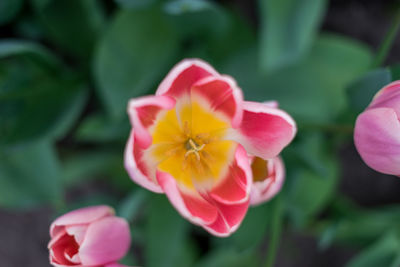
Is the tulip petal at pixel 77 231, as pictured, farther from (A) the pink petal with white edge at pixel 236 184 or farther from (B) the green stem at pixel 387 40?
(B) the green stem at pixel 387 40

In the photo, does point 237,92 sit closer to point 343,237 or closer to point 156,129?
point 156,129

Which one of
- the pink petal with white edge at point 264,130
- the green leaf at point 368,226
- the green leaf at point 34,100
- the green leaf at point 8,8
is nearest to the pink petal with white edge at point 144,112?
the pink petal with white edge at point 264,130

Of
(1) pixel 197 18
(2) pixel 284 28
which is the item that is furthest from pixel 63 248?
(2) pixel 284 28

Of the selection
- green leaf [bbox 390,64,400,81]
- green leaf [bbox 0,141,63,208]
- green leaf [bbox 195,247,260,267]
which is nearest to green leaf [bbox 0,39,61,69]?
green leaf [bbox 0,141,63,208]

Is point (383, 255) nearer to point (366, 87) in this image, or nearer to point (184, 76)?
point (366, 87)

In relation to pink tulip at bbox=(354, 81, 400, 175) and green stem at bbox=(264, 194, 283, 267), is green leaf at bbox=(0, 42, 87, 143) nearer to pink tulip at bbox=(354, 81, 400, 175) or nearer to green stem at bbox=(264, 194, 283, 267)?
green stem at bbox=(264, 194, 283, 267)

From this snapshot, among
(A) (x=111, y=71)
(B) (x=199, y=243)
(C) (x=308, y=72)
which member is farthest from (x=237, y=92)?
(B) (x=199, y=243)
